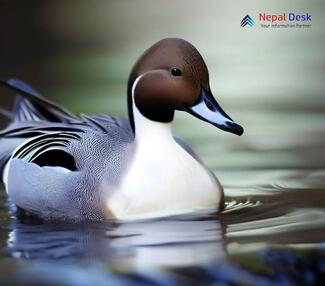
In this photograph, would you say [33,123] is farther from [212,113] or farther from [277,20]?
[277,20]

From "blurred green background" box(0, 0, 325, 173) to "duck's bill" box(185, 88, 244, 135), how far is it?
1.94 feet

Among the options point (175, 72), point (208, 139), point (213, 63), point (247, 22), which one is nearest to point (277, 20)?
point (247, 22)

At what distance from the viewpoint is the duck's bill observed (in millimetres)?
1698

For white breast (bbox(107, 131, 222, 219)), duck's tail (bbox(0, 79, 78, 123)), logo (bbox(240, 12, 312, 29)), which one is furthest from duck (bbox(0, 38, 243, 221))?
logo (bbox(240, 12, 312, 29))

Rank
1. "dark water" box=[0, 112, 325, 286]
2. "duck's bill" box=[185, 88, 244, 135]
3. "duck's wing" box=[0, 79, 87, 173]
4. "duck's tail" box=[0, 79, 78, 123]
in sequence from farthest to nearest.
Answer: "duck's tail" box=[0, 79, 78, 123]
"duck's wing" box=[0, 79, 87, 173]
"duck's bill" box=[185, 88, 244, 135]
"dark water" box=[0, 112, 325, 286]

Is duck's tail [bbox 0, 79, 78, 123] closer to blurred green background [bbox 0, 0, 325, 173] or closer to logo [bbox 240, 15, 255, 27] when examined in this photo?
blurred green background [bbox 0, 0, 325, 173]

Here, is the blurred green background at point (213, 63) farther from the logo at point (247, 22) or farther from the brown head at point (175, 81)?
the brown head at point (175, 81)

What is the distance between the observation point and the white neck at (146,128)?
1.80 metres

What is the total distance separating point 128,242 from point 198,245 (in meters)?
0.15

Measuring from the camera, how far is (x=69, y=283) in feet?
4.41

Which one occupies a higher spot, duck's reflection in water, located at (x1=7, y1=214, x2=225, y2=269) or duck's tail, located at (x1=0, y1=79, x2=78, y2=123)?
duck's tail, located at (x1=0, y1=79, x2=78, y2=123)

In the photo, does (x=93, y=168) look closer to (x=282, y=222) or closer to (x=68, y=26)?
(x=282, y=222)

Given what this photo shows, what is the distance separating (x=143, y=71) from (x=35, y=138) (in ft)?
1.10

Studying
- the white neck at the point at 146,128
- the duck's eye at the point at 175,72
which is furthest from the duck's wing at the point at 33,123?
the duck's eye at the point at 175,72
